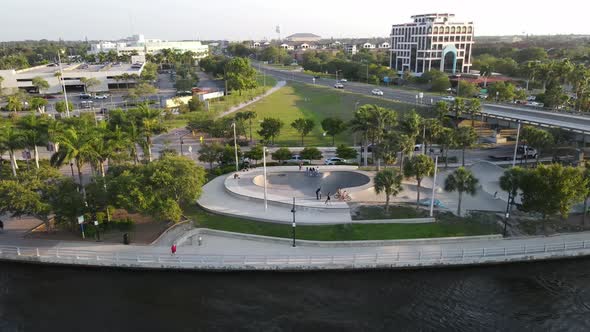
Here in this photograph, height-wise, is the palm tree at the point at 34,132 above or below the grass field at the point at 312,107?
above

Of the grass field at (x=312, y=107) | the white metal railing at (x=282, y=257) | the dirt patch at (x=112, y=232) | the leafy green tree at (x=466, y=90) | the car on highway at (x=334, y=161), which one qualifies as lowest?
the white metal railing at (x=282, y=257)

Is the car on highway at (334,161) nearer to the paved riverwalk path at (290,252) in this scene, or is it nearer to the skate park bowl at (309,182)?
the skate park bowl at (309,182)

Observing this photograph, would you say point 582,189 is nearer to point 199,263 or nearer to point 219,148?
point 199,263

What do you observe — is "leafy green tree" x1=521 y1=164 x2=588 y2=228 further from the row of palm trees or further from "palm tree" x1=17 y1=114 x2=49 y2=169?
"palm tree" x1=17 y1=114 x2=49 y2=169

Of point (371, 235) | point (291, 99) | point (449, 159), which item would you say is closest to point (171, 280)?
point (371, 235)

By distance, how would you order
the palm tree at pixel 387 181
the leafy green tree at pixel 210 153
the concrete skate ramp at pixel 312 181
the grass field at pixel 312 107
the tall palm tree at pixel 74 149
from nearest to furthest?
the tall palm tree at pixel 74 149, the palm tree at pixel 387 181, the concrete skate ramp at pixel 312 181, the leafy green tree at pixel 210 153, the grass field at pixel 312 107

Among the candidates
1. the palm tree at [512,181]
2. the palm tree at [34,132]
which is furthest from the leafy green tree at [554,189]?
the palm tree at [34,132]

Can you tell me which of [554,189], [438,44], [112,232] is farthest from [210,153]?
[438,44]
